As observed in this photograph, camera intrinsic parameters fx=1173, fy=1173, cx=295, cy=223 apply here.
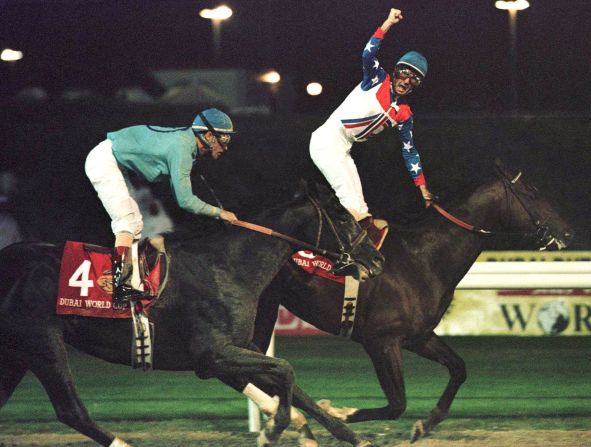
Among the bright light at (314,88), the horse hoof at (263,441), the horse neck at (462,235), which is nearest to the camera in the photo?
the horse hoof at (263,441)

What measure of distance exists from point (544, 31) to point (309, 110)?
11.4 ft

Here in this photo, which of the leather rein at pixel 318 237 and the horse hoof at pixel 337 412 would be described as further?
the horse hoof at pixel 337 412

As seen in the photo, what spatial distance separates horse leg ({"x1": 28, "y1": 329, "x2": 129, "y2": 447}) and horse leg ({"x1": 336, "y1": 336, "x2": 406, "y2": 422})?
1.47m

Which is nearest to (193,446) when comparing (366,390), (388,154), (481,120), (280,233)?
(280,233)

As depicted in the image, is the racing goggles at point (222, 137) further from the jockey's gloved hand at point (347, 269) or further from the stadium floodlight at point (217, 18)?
the stadium floodlight at point (217, 18)

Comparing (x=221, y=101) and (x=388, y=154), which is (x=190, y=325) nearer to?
(x=388, y=154)

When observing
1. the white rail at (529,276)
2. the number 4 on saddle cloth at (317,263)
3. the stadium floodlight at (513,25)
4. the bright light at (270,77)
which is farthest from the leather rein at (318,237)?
the stadium floodlight at (513,25)

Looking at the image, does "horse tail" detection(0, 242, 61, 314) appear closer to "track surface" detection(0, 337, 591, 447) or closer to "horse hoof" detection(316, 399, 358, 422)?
"track surface" detection(0, 337, 591, 447)

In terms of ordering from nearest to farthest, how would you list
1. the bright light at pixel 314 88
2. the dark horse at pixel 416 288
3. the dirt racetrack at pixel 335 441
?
the dirt racetrack at pixel 335 441 → the dark horse at pixel 416 288 → the bright light at pixel 314 88

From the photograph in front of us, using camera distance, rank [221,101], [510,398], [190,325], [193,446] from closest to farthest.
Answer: [190,325] < [193,446] < [510,398] < [221,101]

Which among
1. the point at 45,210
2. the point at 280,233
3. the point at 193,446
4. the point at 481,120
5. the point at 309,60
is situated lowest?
the point at 193,446

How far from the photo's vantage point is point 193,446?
583cm

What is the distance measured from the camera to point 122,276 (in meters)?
5.34

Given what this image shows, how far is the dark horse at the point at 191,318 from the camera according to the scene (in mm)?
5367
